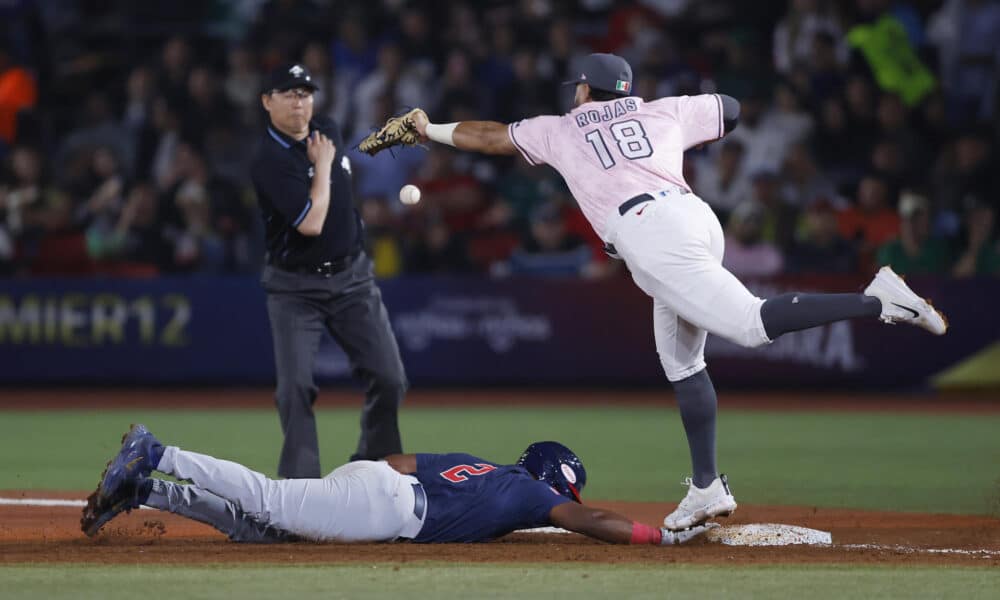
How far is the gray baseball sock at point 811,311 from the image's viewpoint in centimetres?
630

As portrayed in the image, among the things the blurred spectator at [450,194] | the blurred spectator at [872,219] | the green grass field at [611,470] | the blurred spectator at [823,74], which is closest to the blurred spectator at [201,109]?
the blurred spectator at [450,194]

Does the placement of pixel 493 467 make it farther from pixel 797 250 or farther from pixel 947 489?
pixel 797 250

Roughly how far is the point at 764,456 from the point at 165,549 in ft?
18.0

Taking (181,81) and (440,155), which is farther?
(181,81)

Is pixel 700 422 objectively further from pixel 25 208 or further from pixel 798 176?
pixel 25 208

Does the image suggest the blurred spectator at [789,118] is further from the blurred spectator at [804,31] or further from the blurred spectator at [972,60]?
the blurred spectator at [972,60]

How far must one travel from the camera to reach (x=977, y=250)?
14719 mm

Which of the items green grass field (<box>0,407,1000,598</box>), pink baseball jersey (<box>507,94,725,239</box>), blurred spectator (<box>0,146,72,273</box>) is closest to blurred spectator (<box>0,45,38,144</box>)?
blurred spectator (<box>0,146,72,273</box>)

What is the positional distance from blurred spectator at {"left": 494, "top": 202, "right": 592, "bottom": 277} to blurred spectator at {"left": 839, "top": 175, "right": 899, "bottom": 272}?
268 cm

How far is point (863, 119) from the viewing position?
15.8 m

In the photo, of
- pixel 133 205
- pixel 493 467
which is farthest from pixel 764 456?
pixel 133 205

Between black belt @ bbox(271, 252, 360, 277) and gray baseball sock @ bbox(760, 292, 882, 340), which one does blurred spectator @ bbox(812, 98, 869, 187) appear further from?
gray baseball sock @ bbox(760, 292, 882, 340)

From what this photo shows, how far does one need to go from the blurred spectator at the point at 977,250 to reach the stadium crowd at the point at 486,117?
34mm

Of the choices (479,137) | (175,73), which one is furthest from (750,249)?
(479,137)
